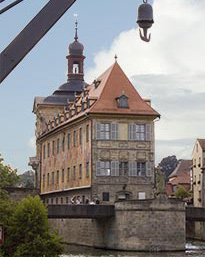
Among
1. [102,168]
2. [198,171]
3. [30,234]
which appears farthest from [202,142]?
[30,234]

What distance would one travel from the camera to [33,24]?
6516mm

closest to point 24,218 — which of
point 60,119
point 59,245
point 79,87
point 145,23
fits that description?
point 59,245

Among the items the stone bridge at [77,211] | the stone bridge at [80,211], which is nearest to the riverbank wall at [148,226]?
the stone bridge at [80,211]

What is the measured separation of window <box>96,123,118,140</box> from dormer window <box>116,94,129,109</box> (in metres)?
1.87

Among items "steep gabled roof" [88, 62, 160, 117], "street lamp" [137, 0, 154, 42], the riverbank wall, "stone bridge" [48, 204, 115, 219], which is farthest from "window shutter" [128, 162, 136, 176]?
"street lamp" [137, 0, 154, 42]

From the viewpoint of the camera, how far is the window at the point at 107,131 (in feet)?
202

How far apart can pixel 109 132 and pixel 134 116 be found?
271 centimetres

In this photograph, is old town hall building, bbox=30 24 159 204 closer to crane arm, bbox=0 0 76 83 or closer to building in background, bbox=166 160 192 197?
building in background, bbox=166 160 192 197

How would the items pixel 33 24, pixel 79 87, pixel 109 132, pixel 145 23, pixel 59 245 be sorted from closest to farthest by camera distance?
pixel 33 24
pixel 145 23
pixel 59 245
pixel 109 132
pixel 79 87

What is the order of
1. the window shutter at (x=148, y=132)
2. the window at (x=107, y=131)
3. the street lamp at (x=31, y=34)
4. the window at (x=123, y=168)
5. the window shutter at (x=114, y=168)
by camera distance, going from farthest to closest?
the window shutter at (x=148, y=132), the window at (x=107, y=131), the window at (x=123, y=168), the window shutter at (x=114, y=168), the street lamp at (x=31, y=34)

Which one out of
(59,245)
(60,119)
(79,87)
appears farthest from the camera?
(79,87)

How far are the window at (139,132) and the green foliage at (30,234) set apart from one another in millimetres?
36562

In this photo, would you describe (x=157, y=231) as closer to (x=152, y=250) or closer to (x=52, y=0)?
(x=152, y=250)

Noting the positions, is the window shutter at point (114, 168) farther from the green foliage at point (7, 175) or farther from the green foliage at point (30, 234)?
the green foliage at point (30, 234)
